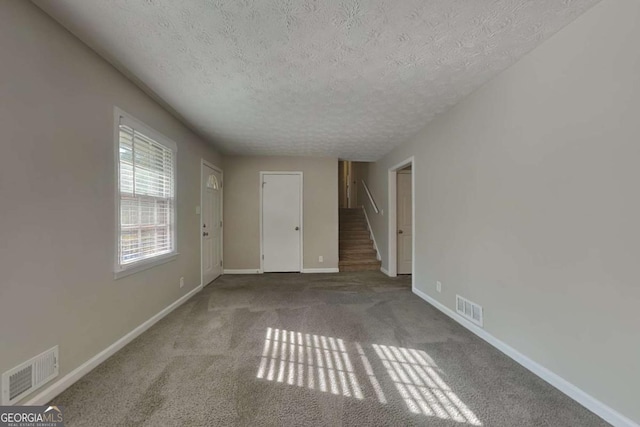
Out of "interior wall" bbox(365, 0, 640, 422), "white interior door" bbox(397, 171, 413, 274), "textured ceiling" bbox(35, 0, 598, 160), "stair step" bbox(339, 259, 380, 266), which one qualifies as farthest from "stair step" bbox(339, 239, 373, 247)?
"textured ceiling" bbox(35, 0, 598, 160)

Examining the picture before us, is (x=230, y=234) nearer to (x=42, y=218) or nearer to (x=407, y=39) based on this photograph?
(x=42, y=218)

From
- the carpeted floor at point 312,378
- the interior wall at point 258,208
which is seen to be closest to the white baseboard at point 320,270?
the interior wall at point 258,208

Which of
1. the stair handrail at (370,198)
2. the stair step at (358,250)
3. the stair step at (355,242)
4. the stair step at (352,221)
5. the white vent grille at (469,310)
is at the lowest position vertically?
the white vent grille at (469,310)

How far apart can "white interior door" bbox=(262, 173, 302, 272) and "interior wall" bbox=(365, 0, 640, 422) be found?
10.6 feet

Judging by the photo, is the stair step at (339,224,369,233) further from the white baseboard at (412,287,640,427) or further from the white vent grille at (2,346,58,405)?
the white vent grille at (2,346,58,405)

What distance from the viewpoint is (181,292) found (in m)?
3.38

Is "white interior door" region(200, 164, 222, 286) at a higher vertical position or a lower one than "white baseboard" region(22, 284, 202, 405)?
higher

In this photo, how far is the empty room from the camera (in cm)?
143

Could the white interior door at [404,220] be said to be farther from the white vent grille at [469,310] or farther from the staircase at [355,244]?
the white vent grille at [469,310]

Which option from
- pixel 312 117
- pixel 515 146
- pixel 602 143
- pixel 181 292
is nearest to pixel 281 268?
pixel 181 292

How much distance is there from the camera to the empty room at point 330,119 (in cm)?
143

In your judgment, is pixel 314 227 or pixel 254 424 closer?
pixel 254 424

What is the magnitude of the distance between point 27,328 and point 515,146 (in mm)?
3423

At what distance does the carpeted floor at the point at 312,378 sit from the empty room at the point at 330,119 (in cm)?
2
